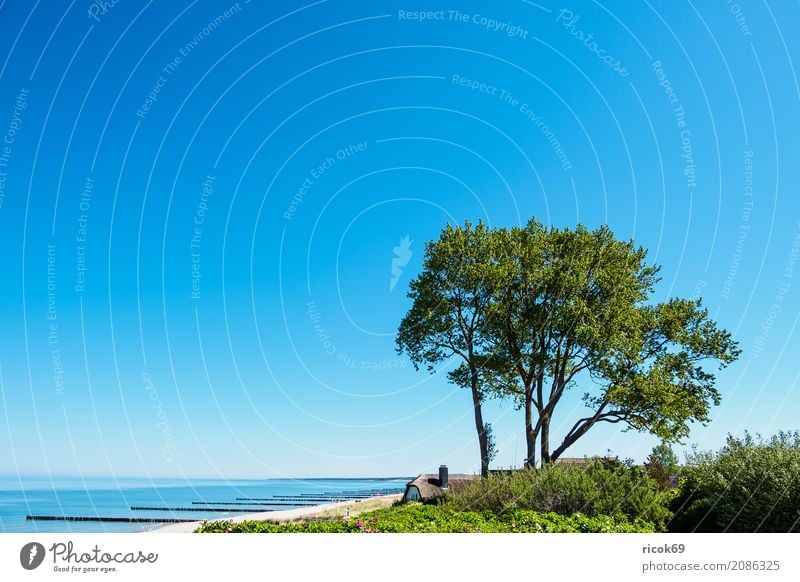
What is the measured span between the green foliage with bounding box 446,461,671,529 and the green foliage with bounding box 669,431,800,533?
1.03 metres

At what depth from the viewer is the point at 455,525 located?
13.6 m

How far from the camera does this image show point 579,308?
26.0m

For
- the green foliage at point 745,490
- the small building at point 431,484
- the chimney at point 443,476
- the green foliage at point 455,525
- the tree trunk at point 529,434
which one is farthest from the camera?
the chimney at point 443,476

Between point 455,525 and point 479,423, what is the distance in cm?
1449

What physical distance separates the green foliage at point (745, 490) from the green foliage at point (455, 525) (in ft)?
6.62

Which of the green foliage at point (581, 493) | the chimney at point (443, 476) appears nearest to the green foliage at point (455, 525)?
the green foliage at point (581, 493)

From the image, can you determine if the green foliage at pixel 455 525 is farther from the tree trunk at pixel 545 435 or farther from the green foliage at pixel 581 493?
the tree trunk at pixel 545 435

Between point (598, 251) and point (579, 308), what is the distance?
132 inches

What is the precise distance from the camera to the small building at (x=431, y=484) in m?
39.4

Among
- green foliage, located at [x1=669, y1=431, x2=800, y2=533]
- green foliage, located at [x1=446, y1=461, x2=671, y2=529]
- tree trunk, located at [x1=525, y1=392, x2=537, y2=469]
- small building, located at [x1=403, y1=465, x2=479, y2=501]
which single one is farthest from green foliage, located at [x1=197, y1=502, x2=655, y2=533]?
small building, located at [x1=403, y1=465, x2=479, y2=501]

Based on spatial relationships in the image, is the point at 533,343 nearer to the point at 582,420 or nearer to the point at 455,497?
the point at 582,420

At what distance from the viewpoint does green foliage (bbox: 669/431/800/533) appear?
559 inches

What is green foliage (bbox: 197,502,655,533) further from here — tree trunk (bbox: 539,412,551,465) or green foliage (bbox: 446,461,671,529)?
tree trunk (bbox: 539,412,551,465)

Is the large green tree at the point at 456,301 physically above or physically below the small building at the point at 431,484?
above
